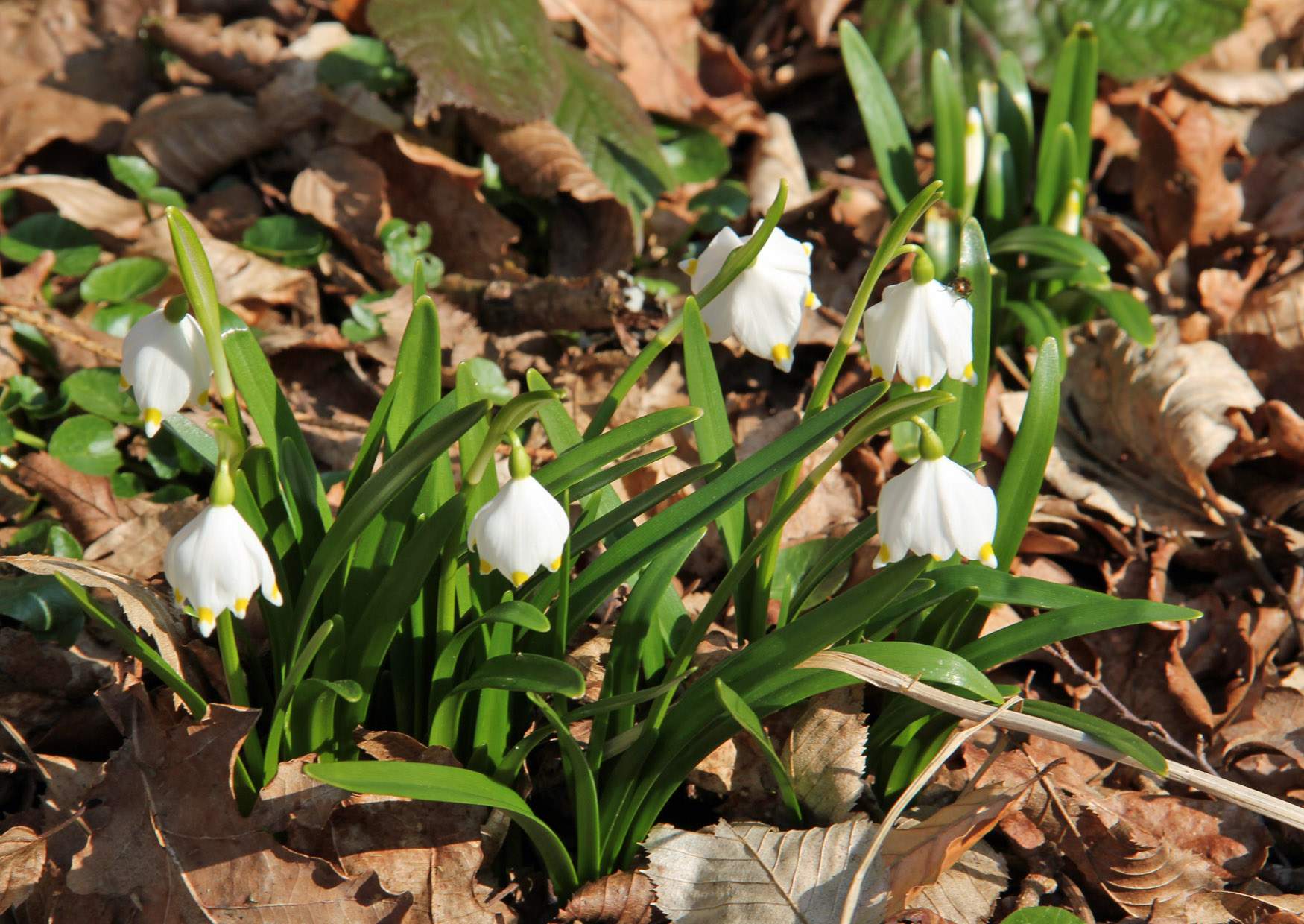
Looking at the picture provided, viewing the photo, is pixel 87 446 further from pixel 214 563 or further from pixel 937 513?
pixel 937 513

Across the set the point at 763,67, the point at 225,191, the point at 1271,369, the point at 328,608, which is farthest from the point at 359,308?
the point at 1271,369

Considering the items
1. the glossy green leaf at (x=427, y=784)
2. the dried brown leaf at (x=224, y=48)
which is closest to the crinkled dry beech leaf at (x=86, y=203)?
the dried brown leaf at (x=224, y=48)

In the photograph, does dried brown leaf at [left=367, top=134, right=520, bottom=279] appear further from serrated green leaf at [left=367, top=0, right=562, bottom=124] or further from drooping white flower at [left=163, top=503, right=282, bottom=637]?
drooping white flower at [left=163, top=503, right=282, bottom=637]

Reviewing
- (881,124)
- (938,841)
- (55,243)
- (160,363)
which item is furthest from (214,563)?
(881,124)

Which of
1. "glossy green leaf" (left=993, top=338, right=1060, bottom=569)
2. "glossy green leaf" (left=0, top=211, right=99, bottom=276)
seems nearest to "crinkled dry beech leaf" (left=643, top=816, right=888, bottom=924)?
"glossy green leaf" (left=993, top=338, right=1060, bottom=569)

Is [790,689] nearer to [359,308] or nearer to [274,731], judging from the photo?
[274,731]
